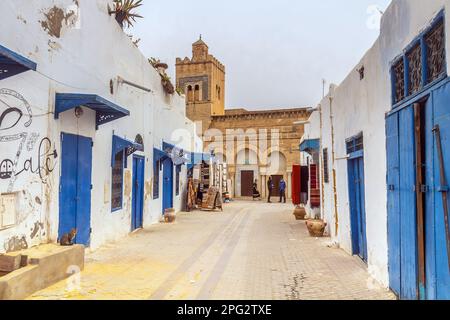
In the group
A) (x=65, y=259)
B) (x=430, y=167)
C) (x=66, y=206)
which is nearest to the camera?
(x=430, y=167)

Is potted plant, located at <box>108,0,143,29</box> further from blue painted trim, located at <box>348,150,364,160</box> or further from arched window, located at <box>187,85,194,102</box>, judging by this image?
arched window, located at <box>187,85,194,102</box>

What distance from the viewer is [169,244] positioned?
9914 mm

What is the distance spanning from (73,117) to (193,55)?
109 ft

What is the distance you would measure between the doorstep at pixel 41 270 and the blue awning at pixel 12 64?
238 cm

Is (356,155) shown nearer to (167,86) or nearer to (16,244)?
(16,244)

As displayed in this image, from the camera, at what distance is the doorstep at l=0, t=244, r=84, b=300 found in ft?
15.8

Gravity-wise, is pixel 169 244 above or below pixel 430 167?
below

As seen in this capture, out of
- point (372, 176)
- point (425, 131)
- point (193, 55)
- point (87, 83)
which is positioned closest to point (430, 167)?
point (425, 131)

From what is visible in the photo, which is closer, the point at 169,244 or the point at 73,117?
the point at 73,117

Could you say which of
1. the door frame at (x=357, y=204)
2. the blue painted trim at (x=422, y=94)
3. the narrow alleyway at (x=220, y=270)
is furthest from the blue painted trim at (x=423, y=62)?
the narrow alleyway at (x=220, y=270)

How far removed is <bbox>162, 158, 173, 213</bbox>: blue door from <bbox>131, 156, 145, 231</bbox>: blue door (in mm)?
3177

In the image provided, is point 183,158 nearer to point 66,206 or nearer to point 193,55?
point 66,206

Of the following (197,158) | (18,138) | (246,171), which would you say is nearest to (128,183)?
(18,138)

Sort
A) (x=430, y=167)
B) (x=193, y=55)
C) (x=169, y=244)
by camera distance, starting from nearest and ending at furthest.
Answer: (x=430, y=167), (x=169, y=244), (x=193, y=55)
